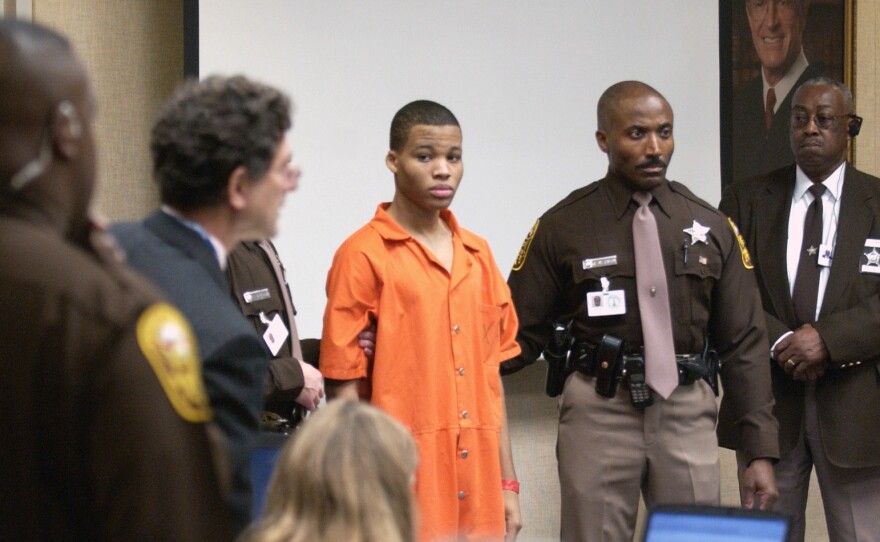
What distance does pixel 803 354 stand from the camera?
3.81 metres

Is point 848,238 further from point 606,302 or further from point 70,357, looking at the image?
point 70,357

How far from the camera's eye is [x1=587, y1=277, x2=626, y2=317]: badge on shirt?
3.54 meters

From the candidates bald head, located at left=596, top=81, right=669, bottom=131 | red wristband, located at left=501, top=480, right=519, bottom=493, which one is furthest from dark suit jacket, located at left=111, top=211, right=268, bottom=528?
bald head, located at left=596, top=81, right=669, bottom=131

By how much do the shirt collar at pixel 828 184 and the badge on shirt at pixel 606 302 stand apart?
3.01 feet

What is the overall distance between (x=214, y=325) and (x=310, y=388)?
1777mm

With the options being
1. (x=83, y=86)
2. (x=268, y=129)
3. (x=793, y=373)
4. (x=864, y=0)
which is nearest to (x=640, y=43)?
(x=864, y=0)

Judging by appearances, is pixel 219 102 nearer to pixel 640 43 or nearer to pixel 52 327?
pixel 52 327

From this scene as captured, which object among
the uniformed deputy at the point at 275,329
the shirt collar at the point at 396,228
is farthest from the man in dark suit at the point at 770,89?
the uniformed deputy at the point at 275,329

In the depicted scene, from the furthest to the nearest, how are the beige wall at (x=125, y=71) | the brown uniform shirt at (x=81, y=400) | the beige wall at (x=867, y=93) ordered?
the beige wall at (x=867, y=93) → the beige wall at (x=125, y=71) → the brown uniform shirt at (x=81, y=400)

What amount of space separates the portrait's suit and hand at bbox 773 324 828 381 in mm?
28

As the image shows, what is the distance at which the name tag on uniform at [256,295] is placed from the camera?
331 cm

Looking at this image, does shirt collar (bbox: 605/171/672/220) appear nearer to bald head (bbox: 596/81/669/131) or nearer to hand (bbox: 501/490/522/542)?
bald head (bbox: 596/81/669/131)

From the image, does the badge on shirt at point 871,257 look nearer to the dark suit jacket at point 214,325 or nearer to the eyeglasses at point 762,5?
the eyeglasses at point 762,5

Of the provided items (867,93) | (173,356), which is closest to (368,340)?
(173,356)
